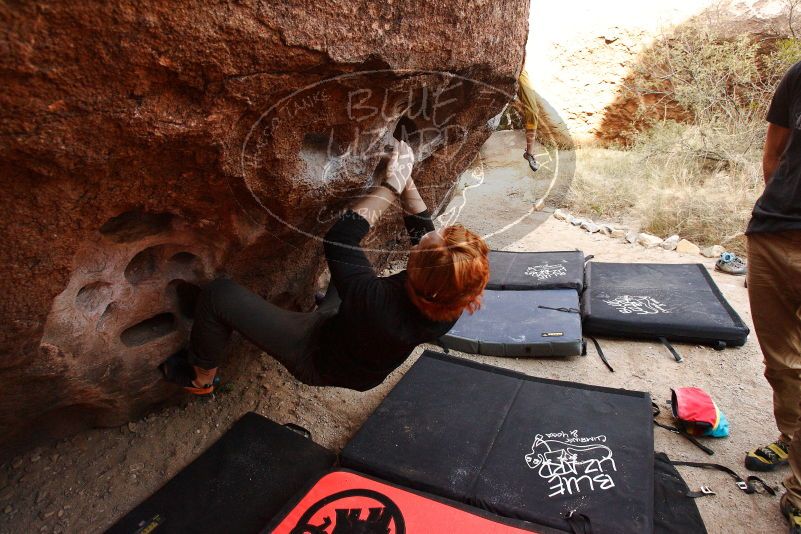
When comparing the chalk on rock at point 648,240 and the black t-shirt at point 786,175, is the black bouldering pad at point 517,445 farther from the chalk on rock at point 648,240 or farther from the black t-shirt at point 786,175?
the chalk on rock at point 648,240

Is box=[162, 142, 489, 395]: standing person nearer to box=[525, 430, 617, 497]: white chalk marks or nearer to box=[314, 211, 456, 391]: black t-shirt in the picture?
box=[314, 211, 456, 391]: black t-shirt

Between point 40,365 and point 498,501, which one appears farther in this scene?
point 498,501

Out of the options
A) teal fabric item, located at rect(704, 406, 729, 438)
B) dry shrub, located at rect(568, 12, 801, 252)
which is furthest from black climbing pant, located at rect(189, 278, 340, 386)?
dry shrub, located at rect(568, 12, 801, 252)

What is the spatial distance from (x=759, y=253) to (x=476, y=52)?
1.36 m

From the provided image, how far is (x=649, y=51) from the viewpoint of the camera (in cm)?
733

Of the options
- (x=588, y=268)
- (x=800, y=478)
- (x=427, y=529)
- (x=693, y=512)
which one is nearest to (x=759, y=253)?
(x=800, y=478)

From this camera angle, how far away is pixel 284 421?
2.37 meters

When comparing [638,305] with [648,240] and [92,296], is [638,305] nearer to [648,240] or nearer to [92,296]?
[648,240]

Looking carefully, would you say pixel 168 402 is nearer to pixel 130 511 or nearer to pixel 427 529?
pixel 130 511

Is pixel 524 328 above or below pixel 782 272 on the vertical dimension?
below

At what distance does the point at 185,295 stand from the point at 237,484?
772 mm

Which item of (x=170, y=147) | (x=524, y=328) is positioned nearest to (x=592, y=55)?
(x=524, y=328)
